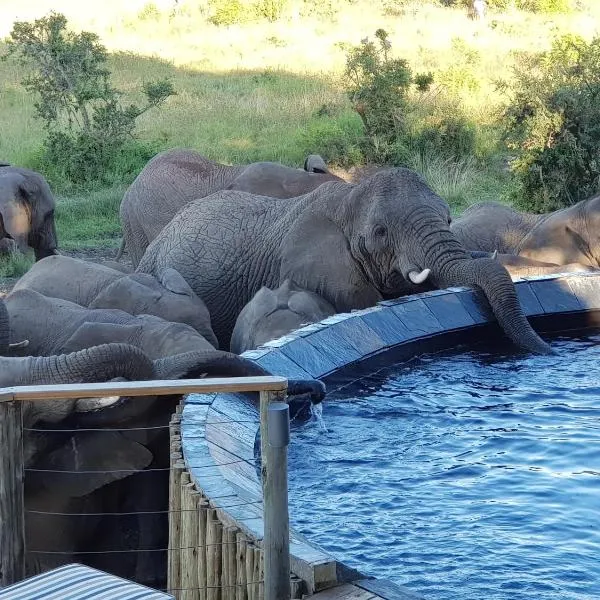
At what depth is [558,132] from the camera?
534 inches

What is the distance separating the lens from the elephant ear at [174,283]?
899 cm

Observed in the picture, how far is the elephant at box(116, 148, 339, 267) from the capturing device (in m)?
12.6

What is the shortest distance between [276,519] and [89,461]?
222 centimetres

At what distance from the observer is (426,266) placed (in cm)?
873

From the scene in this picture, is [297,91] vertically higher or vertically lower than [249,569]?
higher

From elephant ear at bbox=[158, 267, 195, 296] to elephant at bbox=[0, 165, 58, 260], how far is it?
462 centimetres

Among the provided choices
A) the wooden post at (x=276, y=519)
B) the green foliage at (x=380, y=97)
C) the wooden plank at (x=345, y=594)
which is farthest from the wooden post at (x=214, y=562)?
the green foliage at (x=380, y=97)

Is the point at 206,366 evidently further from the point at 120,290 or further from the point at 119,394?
the point at 120,290

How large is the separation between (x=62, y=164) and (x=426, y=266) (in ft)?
33.9

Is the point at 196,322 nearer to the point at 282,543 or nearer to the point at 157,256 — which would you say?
the point at 157,256

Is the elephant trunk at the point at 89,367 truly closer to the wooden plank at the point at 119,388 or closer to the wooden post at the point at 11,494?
the wooden post at the point at 11,494

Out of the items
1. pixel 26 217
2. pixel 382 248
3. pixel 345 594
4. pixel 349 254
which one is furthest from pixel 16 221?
pixel 345 594

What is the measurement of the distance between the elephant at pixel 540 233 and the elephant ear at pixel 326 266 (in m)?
2.28

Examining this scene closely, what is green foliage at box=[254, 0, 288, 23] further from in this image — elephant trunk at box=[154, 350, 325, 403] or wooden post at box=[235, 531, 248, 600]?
wooden post at box=[235, 531, 248, 600]
